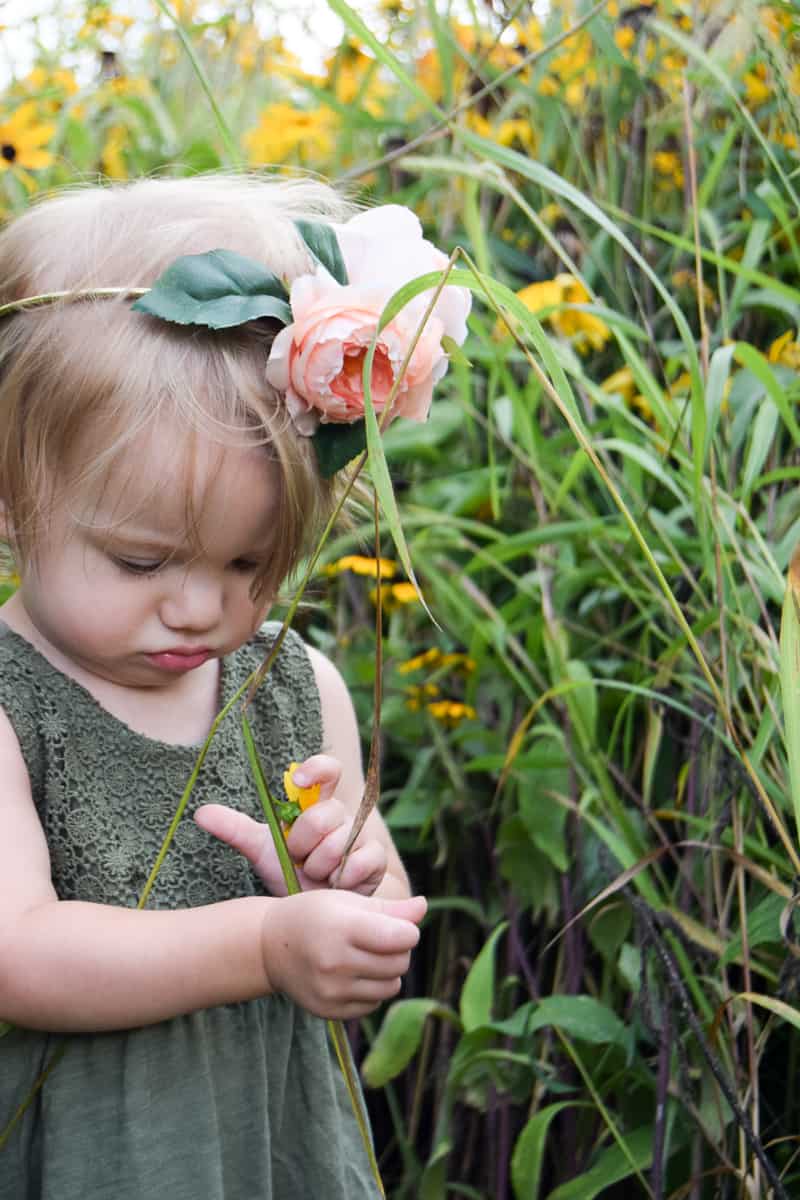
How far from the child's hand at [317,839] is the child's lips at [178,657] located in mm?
86

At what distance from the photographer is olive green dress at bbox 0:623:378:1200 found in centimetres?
87

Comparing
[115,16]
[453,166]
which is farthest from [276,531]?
[115,16]

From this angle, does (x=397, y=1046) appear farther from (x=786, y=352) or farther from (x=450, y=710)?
(x=786, y=352)

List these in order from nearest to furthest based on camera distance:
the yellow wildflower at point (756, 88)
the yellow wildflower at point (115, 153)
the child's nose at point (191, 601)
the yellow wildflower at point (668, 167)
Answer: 1. the child's nose at point (191, 601)
2. the yellow wildflower at point (756, 88)
3. the yellow wildflower at point (668, 167)
4. the yellow wildflower at point (115, 153)

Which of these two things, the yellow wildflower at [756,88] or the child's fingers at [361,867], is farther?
the yellow wildflower at [756,88]

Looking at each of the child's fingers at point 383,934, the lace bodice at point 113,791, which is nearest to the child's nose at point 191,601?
the lace bodice at point 113,791

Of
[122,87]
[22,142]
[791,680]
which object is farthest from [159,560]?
[122,87]

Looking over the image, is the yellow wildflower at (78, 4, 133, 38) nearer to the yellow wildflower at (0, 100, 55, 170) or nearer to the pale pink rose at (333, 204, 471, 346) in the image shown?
the yellow wildflower at (0, 100, 55, 170)

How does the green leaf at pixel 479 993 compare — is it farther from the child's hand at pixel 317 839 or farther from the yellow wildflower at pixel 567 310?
the yellow wildflower at pixel 567 310

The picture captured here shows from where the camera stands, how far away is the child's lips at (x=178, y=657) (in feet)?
2.80

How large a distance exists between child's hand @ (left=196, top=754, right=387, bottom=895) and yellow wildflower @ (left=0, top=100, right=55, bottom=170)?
0.92 metres

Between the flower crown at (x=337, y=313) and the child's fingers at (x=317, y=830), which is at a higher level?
the flower crown at (x=337, y=313)

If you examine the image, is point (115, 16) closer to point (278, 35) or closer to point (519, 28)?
point (278, 35)

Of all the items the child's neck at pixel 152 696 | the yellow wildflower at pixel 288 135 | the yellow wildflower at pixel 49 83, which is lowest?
the child's neck at pixel 152 696
